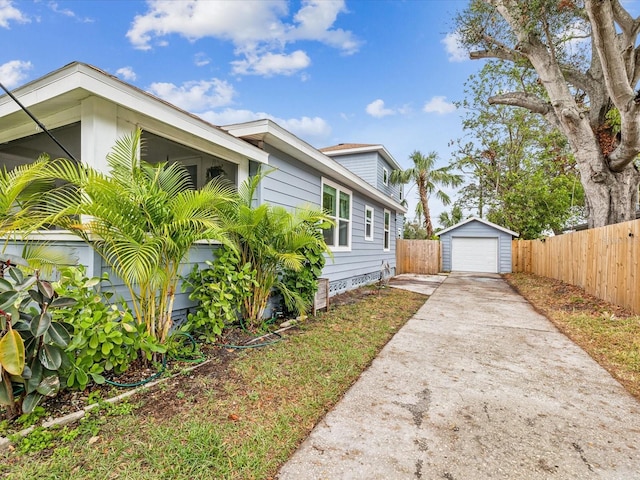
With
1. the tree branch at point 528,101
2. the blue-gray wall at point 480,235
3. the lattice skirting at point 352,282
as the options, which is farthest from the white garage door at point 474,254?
the tree branch at point 528,101

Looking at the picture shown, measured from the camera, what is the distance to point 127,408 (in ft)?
7.28

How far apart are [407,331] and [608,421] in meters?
2.46

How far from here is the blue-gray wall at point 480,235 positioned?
15.2m

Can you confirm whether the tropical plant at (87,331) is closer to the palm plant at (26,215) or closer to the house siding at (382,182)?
the palm plant at (26,215)

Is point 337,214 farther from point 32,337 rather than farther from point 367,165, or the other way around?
point 32,337

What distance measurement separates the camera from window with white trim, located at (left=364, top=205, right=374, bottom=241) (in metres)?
9.38

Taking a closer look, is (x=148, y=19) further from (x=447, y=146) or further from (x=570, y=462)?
(x=447, y=146)

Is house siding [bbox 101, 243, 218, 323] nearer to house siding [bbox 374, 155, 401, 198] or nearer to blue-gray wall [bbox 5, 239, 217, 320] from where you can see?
blue-gray wall [bbox 5, 239, 217, 320]

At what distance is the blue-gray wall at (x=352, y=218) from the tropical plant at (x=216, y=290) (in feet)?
4.68

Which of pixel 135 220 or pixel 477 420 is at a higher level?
pixel 135 220

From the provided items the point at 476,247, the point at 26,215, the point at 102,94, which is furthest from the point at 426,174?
the point at 26,215

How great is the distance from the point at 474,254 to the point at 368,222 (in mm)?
8963

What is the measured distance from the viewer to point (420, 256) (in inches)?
614

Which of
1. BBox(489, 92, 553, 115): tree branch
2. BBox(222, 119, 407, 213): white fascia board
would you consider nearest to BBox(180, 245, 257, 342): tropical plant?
BBox(222, 119, 407, 213): white fascia board
